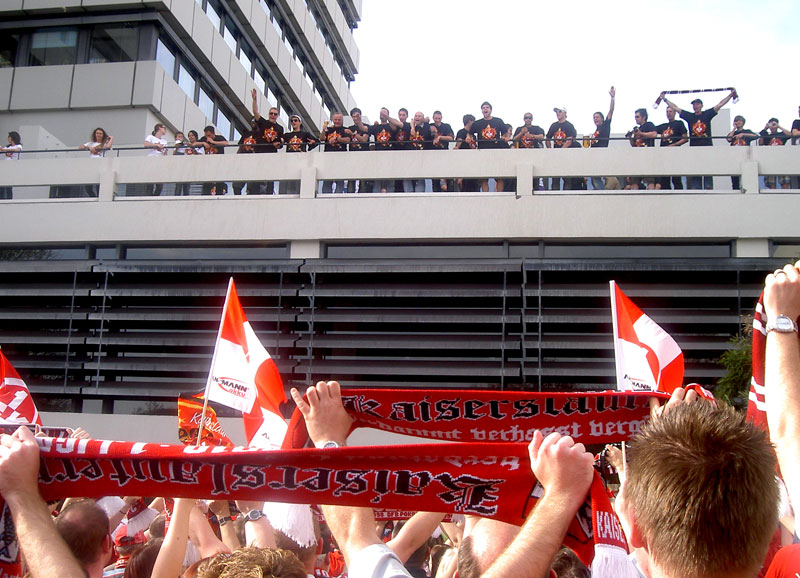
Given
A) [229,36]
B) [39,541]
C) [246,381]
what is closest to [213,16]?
[229,36]

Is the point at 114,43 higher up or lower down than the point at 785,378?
higher up

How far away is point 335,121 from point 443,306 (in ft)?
13.9

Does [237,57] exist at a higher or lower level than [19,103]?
higher

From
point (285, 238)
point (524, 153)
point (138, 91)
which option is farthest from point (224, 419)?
point (138, 91)

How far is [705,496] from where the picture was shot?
190cm

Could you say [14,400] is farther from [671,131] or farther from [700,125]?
[700,125]

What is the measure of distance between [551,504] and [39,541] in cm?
143

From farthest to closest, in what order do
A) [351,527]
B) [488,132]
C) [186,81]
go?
[186,81] < [488,132] < [351,527]

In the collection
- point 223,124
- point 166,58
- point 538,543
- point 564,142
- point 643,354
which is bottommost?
point 538,543

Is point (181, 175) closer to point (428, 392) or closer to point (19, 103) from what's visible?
point (19, 103)

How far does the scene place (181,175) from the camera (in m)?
16.5

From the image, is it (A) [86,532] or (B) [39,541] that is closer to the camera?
(B) [39,541]

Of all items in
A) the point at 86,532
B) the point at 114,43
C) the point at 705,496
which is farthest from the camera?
the point at 114,43

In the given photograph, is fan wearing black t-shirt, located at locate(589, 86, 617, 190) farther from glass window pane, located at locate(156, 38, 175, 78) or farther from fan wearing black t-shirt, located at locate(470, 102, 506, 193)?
glass window pane, located at locate(156, 38, 175, 78)
